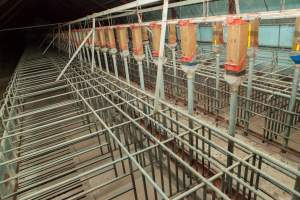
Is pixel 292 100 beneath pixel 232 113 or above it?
beneath

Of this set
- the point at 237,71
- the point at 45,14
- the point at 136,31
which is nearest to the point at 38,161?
the point at 136,31

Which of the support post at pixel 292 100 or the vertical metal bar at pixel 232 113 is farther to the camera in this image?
the support post at pixel 292 100

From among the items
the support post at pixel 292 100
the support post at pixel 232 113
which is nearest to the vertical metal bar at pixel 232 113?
the support post at pixel 232 113

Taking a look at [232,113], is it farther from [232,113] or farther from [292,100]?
[292,100]

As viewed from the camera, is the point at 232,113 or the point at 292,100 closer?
the point at 232,113

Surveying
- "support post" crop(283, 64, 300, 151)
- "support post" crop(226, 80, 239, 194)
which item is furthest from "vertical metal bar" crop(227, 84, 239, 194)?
"support post" crop(283, 64, 300, 151)

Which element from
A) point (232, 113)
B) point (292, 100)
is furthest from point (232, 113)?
point (292, 100)

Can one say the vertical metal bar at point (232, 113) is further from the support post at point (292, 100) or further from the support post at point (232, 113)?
the support post at point (292, 100)

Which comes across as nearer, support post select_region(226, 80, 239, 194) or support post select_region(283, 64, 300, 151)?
support post select_region(226, 80, 239, 194)

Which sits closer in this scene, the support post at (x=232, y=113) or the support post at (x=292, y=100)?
the support post at (x=232, y=113)

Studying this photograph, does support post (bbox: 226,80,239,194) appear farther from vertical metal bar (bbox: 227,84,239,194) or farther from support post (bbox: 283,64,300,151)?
support post (bbox: 283,64,300,151)

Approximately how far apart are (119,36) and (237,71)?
5.08 m

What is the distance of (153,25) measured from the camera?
5.85m

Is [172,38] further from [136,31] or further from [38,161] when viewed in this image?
[38,161]
